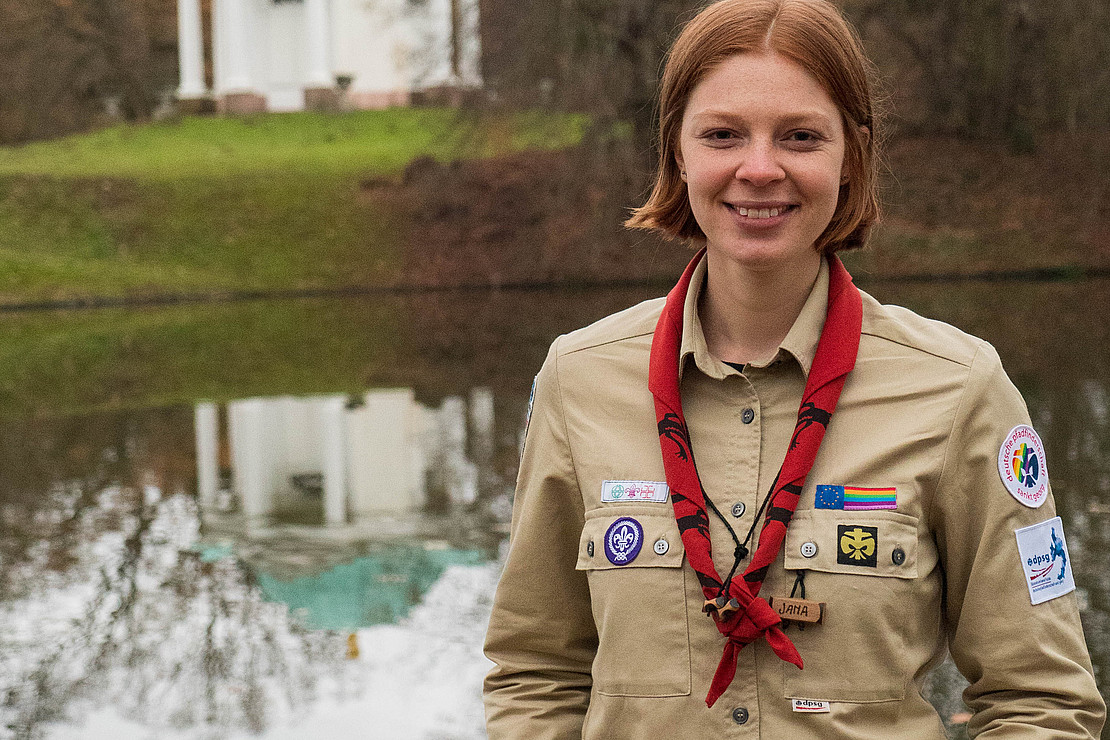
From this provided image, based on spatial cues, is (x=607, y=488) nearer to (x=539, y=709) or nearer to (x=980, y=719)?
(x=539, y=709)

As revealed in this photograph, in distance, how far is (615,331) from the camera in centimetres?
212

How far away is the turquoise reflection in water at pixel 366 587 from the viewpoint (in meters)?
6.49

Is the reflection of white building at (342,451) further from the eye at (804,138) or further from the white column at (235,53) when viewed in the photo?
the white column at (235,53)

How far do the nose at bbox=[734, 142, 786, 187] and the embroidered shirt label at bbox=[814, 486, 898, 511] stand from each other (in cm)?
43

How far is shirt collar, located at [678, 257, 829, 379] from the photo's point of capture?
76.4 inches

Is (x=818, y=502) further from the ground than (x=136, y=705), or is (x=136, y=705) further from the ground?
(x=818, y=502)

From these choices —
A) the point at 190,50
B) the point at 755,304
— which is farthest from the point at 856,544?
the point at 190,50

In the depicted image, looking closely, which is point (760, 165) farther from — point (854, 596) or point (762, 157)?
point (854, 596)

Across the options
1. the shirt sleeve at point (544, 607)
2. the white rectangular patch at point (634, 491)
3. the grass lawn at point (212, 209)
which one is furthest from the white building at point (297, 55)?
the white rectangular patch at point (634, 491)

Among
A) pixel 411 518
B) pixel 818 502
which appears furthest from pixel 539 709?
pixel 411 518

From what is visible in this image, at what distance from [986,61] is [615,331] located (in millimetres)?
30528

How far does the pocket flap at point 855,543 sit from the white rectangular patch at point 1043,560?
144 mm

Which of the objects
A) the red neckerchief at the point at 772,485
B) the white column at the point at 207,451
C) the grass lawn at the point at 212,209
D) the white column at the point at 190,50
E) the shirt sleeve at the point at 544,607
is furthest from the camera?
the white column at the point at 190,50

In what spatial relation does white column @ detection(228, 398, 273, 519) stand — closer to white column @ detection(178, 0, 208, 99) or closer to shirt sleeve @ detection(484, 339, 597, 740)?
shirt sleeve @ detection(484, 339, 597, 740)
